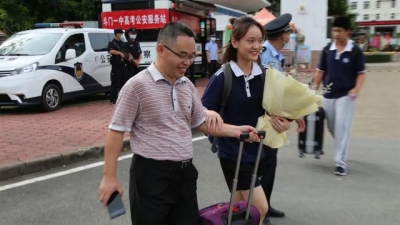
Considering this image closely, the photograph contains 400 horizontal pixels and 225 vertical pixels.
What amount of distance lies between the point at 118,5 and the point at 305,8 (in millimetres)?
10916

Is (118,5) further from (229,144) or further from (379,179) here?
(229,144)

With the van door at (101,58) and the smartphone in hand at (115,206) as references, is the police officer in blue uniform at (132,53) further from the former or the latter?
the smartphone in hand at (115,206)

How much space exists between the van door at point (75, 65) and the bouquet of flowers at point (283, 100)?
8.16 metres

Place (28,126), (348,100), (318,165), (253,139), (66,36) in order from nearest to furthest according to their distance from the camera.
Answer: (253,139)
(348,100)
(318,165)
(28,126)
(66,36)

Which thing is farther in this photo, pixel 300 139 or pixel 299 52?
pixel 299 52

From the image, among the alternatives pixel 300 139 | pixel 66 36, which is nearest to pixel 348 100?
pixel 300 139

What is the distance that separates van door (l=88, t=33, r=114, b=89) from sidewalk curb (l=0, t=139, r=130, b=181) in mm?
5296

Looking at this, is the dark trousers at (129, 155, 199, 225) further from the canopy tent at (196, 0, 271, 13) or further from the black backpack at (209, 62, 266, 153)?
the canopy tent at (196, 0, 271, 13)

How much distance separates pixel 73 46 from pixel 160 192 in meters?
9.02

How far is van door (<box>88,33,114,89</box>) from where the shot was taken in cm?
1138

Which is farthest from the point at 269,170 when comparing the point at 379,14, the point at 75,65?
the point at 379,14

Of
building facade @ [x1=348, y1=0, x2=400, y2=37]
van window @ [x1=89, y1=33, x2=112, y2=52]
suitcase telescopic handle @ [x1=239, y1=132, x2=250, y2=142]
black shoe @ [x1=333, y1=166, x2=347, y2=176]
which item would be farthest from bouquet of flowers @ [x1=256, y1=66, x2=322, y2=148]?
building facade @ [x1=348, y1=0, x2=400, y2=37]

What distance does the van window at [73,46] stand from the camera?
33.2ft

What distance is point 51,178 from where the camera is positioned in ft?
17.9
